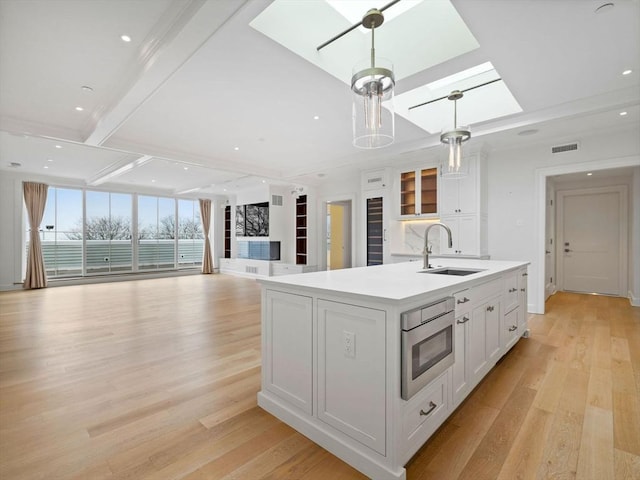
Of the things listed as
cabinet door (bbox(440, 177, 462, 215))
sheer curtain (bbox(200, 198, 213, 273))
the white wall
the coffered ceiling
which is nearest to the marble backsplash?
cabinet door (bbox(440, 177, 462, 215))

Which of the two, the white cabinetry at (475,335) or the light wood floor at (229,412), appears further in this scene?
the white cabinetry at (475,335)

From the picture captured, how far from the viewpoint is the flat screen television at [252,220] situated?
8.70 metres

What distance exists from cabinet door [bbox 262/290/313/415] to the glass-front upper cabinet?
434cm

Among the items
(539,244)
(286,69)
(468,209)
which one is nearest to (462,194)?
(468,209)

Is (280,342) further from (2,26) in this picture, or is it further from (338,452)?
(2,26)

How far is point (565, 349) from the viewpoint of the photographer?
321 cm

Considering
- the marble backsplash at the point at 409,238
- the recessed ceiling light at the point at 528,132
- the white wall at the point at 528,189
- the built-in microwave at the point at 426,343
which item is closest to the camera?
the built-in microwave at the point at 426,343

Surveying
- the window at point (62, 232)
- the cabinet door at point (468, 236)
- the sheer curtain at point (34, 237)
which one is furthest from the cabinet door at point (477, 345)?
the window at point (62, 232)

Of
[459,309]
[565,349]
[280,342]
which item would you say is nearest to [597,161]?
[565,349]

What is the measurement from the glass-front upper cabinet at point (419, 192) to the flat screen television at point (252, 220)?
13.3ft

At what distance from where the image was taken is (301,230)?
27.7 feet

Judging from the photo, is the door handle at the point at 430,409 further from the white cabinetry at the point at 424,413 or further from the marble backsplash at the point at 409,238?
the marble backsplash at the point at 409,238

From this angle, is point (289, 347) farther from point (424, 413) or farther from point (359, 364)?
point (424, 413)

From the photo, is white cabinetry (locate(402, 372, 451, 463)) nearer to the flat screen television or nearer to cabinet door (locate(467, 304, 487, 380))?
cabinet door (locate(467, 304, 487, 380))
